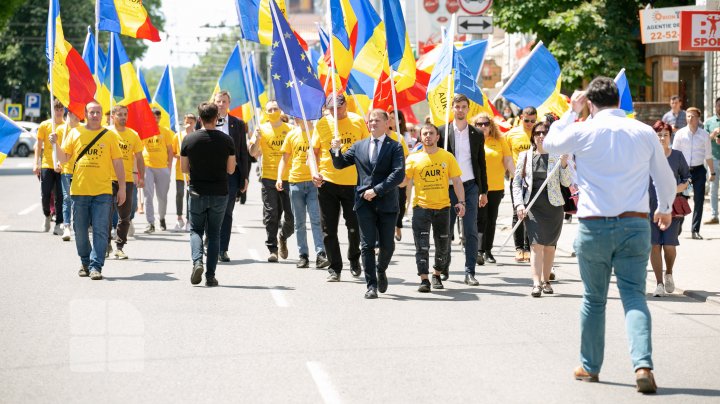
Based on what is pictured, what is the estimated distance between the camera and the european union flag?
13312 mm

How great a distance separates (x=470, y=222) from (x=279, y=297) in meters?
2.51

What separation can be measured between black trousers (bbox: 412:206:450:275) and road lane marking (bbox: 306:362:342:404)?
3.96 m

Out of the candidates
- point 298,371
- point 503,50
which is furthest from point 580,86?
point 298,371

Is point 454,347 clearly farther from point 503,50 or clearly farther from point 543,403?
point 503,50

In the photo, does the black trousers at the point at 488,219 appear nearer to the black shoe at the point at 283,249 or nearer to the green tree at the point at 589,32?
the black shoe at the point at 283,249

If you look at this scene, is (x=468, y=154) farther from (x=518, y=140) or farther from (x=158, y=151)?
(x=158, y=151)

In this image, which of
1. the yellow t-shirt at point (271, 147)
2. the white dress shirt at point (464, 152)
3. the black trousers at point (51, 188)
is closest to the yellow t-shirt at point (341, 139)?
the white dress shirt at point (464, 152)

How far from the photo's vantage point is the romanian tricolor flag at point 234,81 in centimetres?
2153

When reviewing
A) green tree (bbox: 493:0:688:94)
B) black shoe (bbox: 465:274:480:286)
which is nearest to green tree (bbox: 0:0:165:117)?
green tree (bbox: 493:0:688:94)

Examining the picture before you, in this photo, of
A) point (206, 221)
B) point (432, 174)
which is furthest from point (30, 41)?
point (432, 174)

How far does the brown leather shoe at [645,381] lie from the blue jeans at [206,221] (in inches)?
231

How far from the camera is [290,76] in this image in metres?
13.4

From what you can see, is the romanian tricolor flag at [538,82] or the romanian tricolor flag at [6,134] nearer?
the romanian tricolor flag at [538,82]

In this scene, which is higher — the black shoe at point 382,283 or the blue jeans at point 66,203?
the blue jeans at point 66,203
